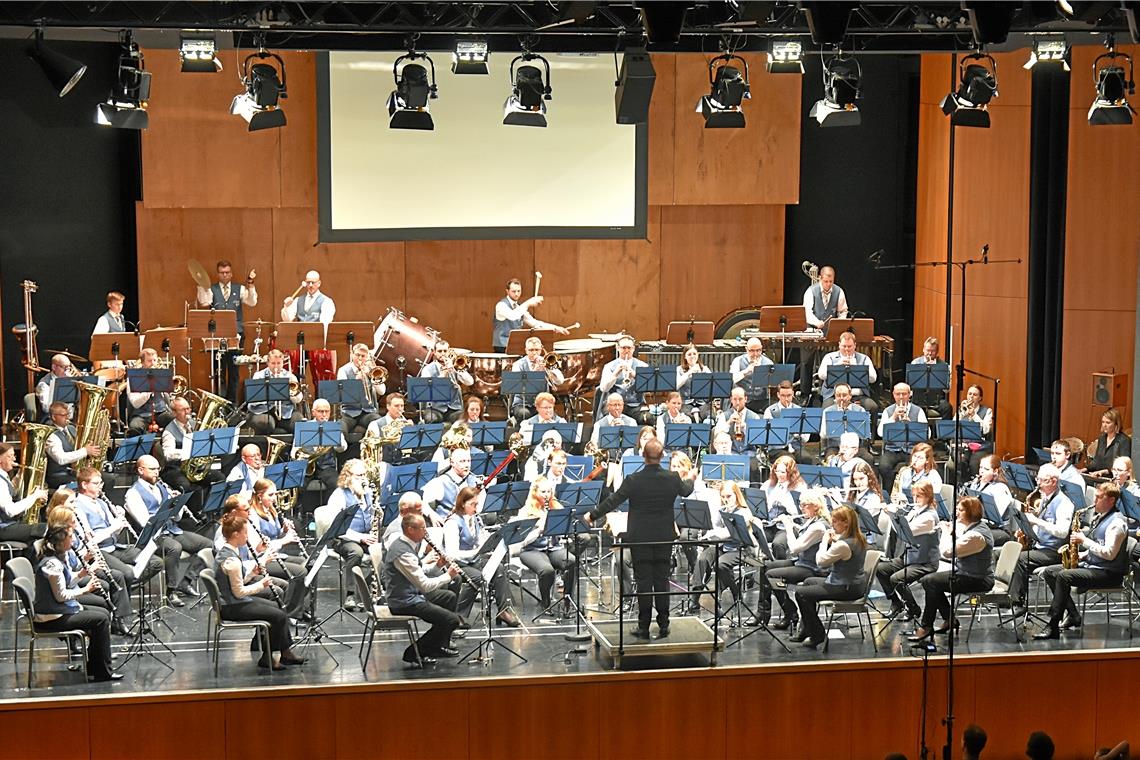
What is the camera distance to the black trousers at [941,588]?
1103 centimetres

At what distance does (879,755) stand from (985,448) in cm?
493

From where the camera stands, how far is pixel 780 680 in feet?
34.2

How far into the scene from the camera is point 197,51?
13.0m

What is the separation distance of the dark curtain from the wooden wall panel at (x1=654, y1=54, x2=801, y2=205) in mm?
3274

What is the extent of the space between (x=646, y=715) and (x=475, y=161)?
31.6 ft

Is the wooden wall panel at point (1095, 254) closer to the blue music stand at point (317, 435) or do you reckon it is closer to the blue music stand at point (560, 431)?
the blue music stand at point (560, 431)

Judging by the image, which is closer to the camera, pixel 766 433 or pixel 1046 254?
pixel 766 433

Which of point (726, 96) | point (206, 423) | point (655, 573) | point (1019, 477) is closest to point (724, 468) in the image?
point (655, 573)

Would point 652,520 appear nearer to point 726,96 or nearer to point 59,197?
point 726,96

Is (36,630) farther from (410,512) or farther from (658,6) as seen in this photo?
(658,6)

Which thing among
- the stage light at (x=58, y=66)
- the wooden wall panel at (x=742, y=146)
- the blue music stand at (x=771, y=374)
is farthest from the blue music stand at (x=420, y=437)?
the wooden wall panel at (x=742, y=146)

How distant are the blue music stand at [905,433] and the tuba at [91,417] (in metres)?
7.41

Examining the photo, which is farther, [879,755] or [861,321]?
[861,321]

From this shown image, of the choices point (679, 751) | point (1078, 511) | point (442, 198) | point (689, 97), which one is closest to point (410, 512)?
point (679, 751)
